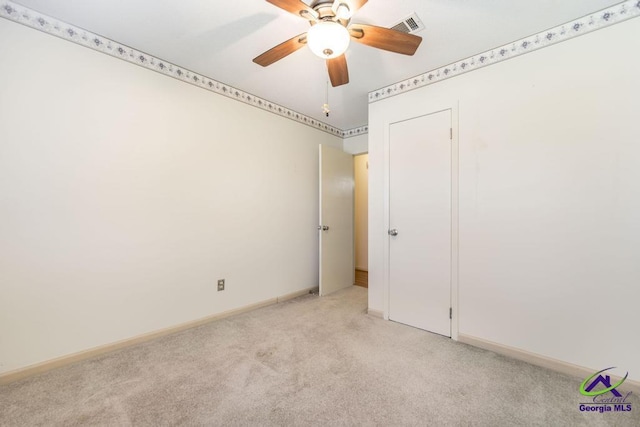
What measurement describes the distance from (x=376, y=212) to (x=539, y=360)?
175cm

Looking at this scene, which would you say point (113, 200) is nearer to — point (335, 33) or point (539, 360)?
point (335, 33)

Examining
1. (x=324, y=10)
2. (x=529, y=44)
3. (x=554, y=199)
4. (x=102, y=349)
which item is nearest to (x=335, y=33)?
(x=324, y=10)

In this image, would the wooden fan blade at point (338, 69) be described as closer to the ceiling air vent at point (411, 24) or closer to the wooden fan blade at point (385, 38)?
the wooden fan blade at point (385, 38)

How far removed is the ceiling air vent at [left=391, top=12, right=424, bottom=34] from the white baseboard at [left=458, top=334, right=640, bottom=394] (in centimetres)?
249

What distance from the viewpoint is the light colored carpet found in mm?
1417

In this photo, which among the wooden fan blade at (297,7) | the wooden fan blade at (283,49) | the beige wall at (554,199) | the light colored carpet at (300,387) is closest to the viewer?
the wooden fan blade at (297,7)

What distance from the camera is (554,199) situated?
6.20 feet

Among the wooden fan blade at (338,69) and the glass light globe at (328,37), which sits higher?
the wooden fan blade at (338,69)

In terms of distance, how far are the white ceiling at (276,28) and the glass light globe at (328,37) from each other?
410 mm

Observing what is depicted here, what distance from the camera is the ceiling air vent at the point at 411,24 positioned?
1778 mm

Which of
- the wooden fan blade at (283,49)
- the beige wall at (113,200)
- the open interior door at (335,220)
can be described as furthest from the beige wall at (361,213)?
the wooden fan blade at (283,49)

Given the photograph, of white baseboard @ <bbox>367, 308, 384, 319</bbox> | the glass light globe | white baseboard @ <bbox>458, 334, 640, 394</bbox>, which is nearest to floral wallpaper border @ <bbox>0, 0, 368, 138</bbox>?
the glass light globe

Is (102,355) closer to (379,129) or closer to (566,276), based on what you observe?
(379,129)

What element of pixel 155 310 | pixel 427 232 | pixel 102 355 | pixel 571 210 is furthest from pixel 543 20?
pixel 102 355
